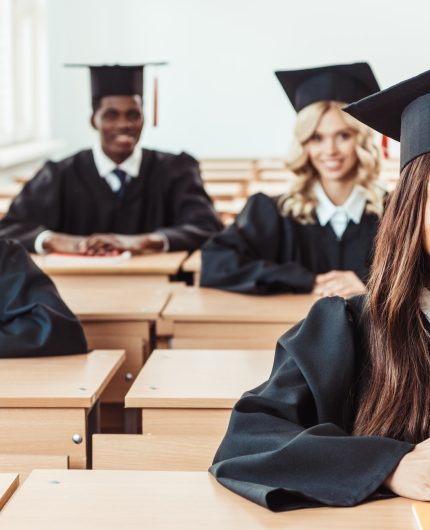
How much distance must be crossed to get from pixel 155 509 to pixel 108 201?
3476 millimetres

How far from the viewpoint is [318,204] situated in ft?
12.6

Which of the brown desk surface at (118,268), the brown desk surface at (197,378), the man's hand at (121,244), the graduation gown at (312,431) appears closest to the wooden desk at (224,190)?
the man's hand at (121,244)

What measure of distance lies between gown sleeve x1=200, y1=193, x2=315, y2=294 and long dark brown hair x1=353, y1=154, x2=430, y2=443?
1795mm

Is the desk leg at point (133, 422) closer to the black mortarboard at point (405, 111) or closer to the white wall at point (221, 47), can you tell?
the black mortarboard at point (405, 111)

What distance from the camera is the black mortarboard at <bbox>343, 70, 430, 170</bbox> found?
170cm

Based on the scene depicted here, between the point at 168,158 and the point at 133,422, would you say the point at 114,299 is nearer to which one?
the point at 133,422

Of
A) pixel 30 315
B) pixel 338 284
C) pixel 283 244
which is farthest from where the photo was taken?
pixel 283 244

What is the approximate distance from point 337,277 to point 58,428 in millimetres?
1530

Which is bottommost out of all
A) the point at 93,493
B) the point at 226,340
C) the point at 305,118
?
the point at 226,340

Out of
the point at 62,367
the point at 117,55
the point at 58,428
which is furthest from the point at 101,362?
the point at 117,55

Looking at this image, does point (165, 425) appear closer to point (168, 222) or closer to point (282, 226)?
point (282, 226)

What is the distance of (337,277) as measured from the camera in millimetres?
3586

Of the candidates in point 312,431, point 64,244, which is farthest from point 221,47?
point 312,431

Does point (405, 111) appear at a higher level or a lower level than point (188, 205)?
higher
